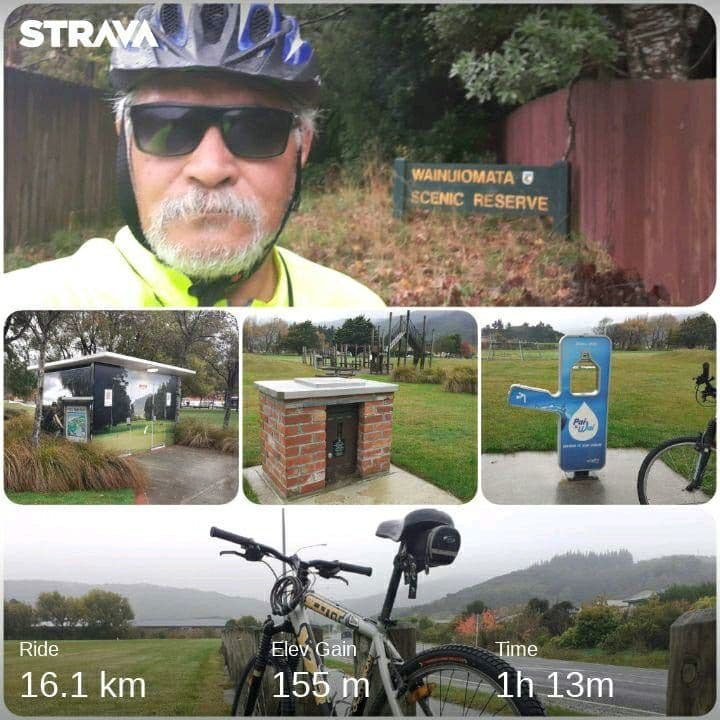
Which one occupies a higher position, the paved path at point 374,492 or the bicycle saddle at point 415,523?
the paved path at point 374,492

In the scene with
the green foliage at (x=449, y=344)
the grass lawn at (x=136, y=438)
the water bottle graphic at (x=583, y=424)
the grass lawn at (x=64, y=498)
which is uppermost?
the green foliage at (x=449, y=344)

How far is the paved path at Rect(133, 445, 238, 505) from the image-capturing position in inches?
119

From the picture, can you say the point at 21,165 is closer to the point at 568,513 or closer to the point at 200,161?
the point at 200,161

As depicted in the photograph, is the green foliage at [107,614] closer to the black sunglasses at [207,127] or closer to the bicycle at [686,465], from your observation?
the black sunglasses at [207,127]

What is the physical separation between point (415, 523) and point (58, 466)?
1.20 m

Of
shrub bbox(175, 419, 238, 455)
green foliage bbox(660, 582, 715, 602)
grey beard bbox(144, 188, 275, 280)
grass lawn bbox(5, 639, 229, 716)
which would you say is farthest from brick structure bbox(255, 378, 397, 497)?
green foliage bbox(660, 582, 715, 602)

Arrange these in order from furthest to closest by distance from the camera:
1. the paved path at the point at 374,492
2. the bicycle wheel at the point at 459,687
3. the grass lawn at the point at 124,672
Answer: the grass lawn at the point at 124,672
the paved path at the point at 374,492
the bicycle wheel at the point at 459,687

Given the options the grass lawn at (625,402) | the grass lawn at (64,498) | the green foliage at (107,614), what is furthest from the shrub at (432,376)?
the green foliage at (107,614)

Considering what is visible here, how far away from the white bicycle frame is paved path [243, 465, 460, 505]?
351mm

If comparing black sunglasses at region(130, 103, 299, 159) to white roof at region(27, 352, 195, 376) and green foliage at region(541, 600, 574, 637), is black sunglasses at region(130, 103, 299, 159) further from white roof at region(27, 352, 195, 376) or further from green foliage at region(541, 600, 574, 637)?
green foliage at region(541, 600, 574, 637)

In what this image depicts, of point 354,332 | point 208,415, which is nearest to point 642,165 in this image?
point 354,332

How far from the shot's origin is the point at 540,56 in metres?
3.10

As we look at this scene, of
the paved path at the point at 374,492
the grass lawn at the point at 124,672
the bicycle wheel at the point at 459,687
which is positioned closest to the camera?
the bicycle wheel at the point at 459,687

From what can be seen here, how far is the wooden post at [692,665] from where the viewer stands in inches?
121
